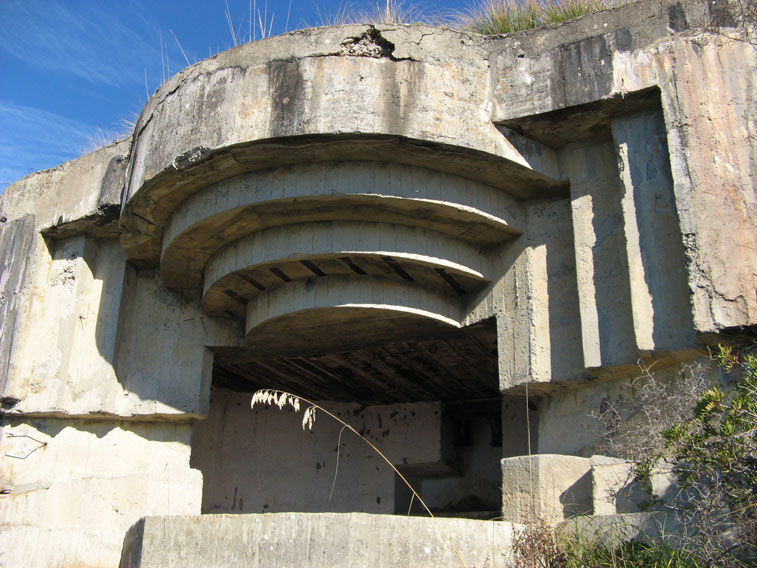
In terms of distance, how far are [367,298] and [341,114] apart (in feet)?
4.73

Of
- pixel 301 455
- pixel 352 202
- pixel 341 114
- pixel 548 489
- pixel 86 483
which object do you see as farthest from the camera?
pixel 301 455

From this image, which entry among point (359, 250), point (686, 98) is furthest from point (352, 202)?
point (686, 98)

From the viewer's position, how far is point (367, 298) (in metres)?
7.42

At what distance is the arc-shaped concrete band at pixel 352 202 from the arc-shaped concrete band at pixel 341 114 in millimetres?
93

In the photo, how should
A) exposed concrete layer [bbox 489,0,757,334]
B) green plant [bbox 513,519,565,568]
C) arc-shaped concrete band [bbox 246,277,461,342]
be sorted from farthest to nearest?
arc-shaped concrete band [bbox 246,277,461,342] < exposed concrete layer [bbox 489,0,757,334] < green plant [bbox 513,519,565,568]

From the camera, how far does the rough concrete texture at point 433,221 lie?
6.42 meters

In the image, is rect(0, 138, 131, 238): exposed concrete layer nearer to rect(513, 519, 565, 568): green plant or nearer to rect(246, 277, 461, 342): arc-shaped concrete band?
rect(246, 277, 461, 342): arc-shaped concrete band

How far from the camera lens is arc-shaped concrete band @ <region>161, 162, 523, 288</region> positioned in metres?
6.98

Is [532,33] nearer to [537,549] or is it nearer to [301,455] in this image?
[537,549]

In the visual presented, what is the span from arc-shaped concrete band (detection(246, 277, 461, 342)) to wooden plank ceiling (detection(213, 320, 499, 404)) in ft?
1.04

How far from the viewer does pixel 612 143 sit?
7.18 m

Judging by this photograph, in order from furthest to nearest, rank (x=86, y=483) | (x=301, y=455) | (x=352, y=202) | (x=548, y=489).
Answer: (x=301, y=455) → (x=86, y=483) → (x=352, y=202) → (x=548, y=489)

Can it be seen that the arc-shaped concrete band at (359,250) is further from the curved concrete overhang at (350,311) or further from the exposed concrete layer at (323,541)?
Answer: the exposed concrete layer at (323,541)

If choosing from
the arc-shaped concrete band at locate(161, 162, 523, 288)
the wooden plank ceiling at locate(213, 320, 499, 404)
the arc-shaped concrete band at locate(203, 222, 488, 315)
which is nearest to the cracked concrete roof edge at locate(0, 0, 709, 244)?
the arc-shaped concrete band at locate(161, 162, 523, 288)
